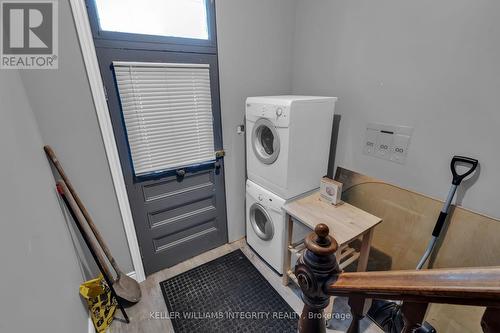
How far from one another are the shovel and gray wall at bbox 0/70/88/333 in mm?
49

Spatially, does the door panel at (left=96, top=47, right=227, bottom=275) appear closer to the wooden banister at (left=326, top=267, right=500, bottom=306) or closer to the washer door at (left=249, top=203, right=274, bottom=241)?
the washer door at (left=249, top=203, right=274, bottom=241)

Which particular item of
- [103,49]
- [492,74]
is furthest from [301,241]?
[103,49]

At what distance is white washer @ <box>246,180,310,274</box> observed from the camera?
5.96ft

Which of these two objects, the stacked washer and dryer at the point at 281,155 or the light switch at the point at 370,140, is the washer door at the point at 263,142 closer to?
the stacked washer and dryer at the point at 281,155

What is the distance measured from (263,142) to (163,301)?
61.0 inches

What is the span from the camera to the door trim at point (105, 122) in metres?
1.31

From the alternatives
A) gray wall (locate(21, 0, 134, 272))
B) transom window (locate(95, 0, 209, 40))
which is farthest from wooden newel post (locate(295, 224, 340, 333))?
transom window (locate(95, 0, 209, 40))

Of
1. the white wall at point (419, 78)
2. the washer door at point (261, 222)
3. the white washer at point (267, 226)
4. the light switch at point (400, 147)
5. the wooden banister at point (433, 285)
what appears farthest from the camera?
the washer door at point (261, 222)

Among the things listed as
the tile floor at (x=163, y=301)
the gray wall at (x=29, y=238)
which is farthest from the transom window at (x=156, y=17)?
the tile floor at (x=163, y=301)

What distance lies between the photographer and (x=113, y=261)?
1.64 meters

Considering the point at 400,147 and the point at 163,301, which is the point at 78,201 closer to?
the point at 163,301

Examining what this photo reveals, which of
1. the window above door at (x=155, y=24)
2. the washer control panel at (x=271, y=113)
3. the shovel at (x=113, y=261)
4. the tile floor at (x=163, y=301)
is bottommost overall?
the tile floor at (x=163, y=301)

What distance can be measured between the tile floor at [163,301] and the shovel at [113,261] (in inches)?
3.8

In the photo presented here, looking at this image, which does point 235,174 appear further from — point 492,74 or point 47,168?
point 492,74
